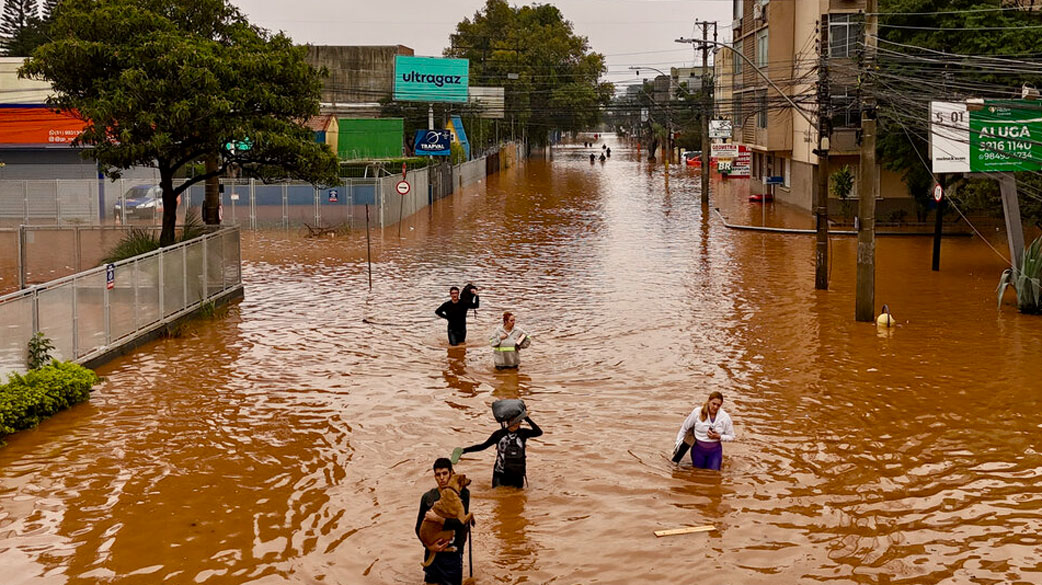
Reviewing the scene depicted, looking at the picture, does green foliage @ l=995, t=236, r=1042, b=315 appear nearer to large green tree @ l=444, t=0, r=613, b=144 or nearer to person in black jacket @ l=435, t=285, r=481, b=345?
person in black jacket @ l=435, t=285, r=481, b=345

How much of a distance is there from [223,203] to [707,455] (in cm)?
3707

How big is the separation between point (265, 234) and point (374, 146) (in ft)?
73.9

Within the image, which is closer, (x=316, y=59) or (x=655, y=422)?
(x=655, y=422)

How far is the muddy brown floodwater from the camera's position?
10875mm

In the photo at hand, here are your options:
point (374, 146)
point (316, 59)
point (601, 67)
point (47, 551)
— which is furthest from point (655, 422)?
point (601, 67)

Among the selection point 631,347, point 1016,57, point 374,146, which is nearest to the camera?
point 631,347

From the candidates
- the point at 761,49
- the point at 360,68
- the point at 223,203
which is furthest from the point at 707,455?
the point at 360,68

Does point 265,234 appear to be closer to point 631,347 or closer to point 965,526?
point 631,347

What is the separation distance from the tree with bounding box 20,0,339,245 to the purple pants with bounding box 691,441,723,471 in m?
15.1

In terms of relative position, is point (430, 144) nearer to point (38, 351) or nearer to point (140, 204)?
point (140, 204)

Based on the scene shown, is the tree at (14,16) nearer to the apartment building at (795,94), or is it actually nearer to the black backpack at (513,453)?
the apartment building at (795,94)

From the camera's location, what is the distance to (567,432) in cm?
1548

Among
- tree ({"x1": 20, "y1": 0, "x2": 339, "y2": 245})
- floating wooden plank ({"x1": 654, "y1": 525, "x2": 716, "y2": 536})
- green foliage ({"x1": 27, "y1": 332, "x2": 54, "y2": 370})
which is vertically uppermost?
tree ({"x1": 20, "y1": 0, "x2": 339, "y2": 245})

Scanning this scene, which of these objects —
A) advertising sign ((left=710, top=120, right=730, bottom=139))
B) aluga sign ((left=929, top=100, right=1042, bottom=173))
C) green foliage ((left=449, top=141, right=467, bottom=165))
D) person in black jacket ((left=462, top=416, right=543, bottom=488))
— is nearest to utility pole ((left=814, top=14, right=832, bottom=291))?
aluga sign ((left=929, top=100, right=1042, bottom=173))
